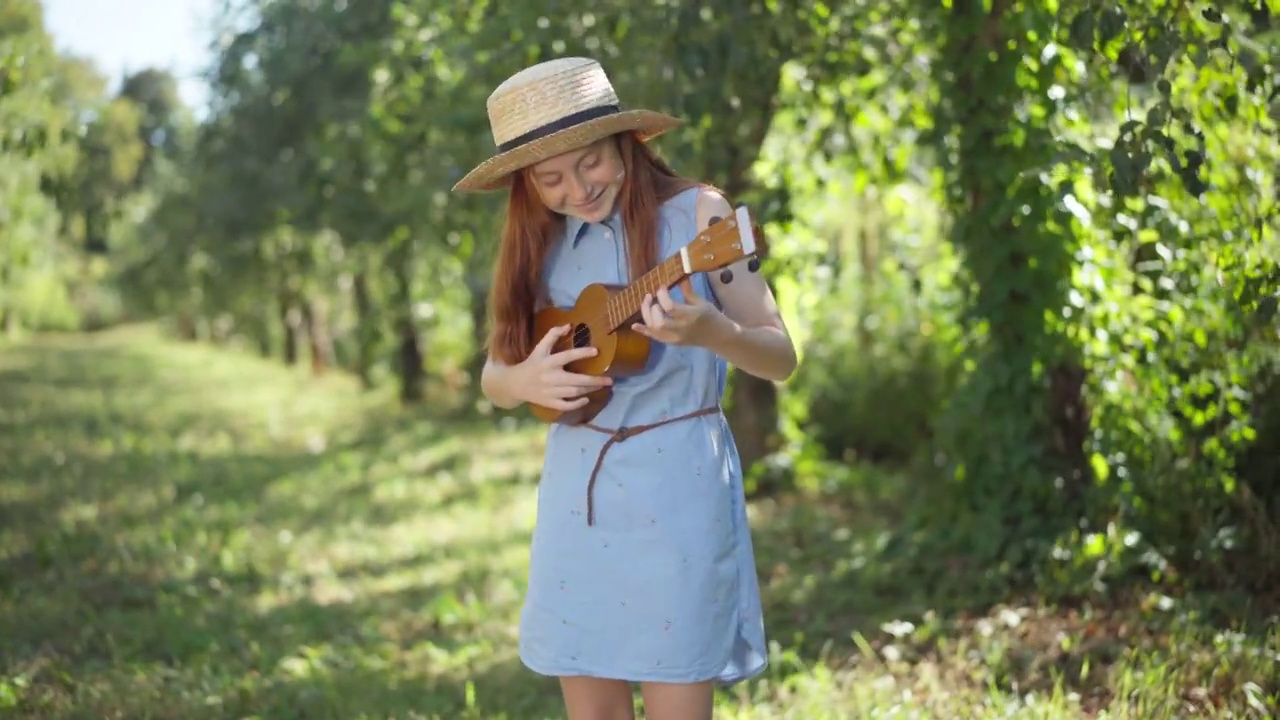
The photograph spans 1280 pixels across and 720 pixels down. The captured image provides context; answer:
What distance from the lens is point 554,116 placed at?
2.78 metres

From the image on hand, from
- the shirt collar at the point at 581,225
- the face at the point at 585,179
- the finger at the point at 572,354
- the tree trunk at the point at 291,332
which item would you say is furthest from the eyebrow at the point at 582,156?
the tree trunk at the point at 291,332

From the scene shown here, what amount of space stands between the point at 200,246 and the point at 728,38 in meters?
12.4

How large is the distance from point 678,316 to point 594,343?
1.14 feet

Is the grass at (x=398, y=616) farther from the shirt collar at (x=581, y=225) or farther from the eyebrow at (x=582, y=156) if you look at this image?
the eyebrow at (x=582, y=156)

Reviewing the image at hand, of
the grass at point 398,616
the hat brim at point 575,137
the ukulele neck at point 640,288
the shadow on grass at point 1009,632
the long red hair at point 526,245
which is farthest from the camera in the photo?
the grass at point 398,616

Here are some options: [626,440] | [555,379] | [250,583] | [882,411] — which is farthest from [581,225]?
[882,411]

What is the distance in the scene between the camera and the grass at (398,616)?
15.1ft

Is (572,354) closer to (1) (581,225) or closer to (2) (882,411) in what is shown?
(1) (581,225)

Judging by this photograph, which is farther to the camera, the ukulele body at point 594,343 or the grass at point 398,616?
the grass at point 398,616

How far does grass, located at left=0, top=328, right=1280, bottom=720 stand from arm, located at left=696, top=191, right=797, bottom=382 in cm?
199

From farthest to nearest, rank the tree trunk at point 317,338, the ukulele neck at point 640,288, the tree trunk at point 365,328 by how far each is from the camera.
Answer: the tree trunk at point 317,338 < the tree trunk at point 365,328 < the ukulele neck at point 640,288

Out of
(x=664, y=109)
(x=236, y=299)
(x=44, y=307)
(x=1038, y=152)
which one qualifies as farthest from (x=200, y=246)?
(x=44, y=307)

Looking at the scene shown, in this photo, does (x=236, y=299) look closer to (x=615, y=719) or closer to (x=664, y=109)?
(x=664, y=109)

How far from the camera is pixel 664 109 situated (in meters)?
5.65
